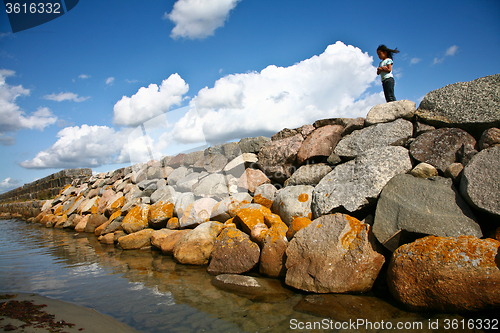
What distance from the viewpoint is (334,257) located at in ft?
11.8

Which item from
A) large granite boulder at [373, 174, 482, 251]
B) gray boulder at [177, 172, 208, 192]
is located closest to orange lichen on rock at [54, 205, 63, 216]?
gray boulder at [177, 172, 208, 192]

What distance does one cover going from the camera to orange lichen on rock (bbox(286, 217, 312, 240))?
14.4 ft

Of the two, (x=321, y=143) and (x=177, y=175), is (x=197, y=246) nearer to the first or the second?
(x=321, y=143)

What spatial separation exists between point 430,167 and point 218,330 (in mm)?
3928

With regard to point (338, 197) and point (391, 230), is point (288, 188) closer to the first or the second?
point (338, 197)

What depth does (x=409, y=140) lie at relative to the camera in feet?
15.5

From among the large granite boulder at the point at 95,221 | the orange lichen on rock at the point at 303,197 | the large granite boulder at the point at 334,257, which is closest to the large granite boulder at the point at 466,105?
the large granite boulder at the point at 334,257

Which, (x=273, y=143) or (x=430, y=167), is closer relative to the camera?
(x=430, y=167)

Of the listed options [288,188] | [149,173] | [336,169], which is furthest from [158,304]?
[149,173]

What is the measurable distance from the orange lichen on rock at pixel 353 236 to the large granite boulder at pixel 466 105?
2490 millimetres

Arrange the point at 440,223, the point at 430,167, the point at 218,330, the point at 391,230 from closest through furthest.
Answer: the point at 218,330 < the point at 440,223 < the point at 391,230 < the point at 430,167

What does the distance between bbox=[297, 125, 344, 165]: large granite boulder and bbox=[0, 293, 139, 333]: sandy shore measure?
15.0 ft

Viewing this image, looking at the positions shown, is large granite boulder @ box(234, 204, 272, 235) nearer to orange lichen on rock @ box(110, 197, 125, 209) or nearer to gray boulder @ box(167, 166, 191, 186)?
gray boulder @ box(167, 166, 191, 186)

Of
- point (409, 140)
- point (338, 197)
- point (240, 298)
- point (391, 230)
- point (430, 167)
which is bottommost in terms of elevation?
point (240, 298)
